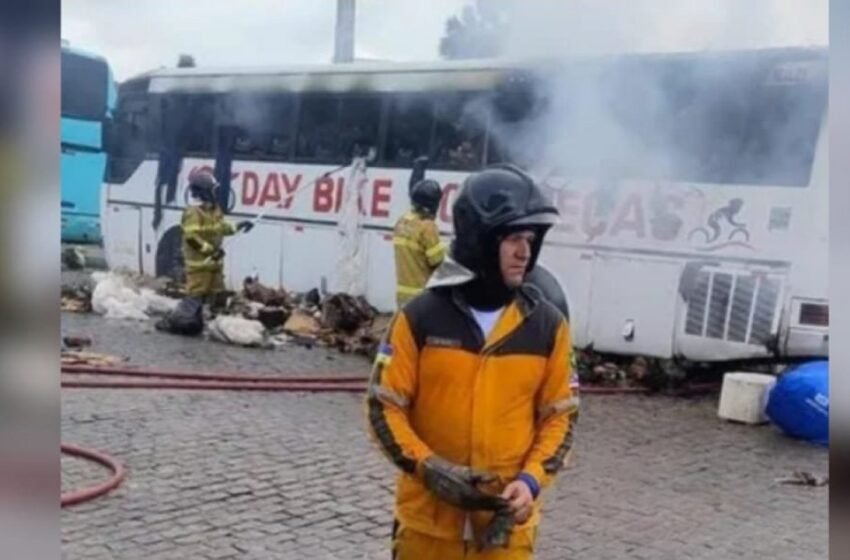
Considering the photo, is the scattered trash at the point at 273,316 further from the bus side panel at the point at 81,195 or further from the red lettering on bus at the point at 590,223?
the red lettering on bus at the point at 590,223

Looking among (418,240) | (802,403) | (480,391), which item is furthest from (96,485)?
(802,403)

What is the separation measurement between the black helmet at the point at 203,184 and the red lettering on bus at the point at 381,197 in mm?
524

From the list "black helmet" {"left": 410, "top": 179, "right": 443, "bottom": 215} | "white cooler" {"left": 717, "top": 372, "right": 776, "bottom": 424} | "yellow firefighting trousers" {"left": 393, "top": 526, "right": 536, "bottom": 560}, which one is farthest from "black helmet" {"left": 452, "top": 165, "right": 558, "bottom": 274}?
"white cooler" {"left": 717, "top": 372, "right": 776, "bottom": 424}

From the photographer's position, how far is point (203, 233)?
2.78 meters

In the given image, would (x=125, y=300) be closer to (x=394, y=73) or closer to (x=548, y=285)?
(x=394, y=73)

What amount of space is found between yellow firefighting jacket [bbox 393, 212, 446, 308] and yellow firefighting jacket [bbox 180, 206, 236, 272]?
48 cm

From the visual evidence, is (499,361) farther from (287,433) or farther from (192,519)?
(287,433)

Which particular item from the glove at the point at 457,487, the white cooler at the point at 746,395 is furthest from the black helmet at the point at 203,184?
the white cooler at the point at 746,395

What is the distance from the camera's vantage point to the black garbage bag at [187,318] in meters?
2.99

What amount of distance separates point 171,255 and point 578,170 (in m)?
1.12

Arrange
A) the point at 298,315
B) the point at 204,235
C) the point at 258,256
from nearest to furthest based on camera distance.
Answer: the point at 204,235
the point at 258,256
the point at 298,315

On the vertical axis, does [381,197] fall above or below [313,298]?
above

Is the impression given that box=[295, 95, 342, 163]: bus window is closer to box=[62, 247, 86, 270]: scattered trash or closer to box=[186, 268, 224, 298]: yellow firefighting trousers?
box=[186, 268, 224, 298]: yellow firefighting trousers

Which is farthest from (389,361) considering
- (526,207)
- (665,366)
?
(665,366)
